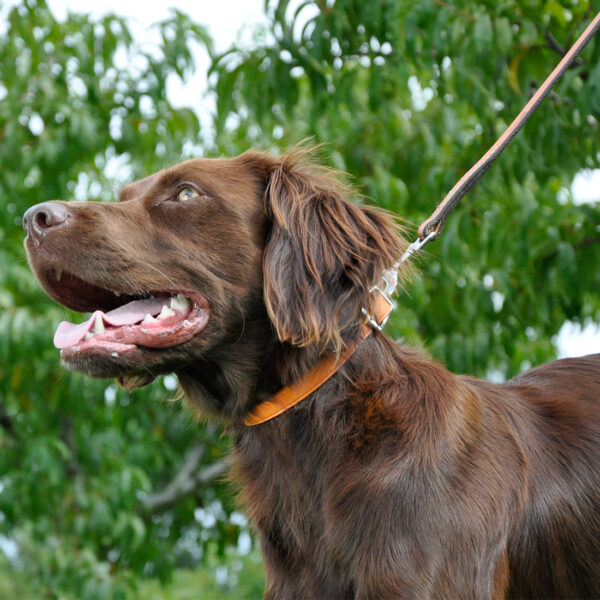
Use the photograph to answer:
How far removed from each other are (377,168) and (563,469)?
8.77 feet

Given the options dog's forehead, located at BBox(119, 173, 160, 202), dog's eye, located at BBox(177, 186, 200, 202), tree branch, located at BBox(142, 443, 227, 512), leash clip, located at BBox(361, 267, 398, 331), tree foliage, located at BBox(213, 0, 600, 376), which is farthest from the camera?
tree branch, located at BBox(142, 443, 227, 512)

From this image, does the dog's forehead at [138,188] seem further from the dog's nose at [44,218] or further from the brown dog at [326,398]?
the dog's nose at [44,218]

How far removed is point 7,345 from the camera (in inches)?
186

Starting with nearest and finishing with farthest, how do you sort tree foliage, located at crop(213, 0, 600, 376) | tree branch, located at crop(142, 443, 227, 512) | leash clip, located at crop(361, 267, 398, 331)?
1. leash clip, located at crop(361, 267, 398, 331)
2. tree foliage, located at crop(213, 0, 600, 376)
3. tree branch, located at crop(142, 443, 227, 512)

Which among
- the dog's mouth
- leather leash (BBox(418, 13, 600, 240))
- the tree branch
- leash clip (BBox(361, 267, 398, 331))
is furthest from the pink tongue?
the tree branch

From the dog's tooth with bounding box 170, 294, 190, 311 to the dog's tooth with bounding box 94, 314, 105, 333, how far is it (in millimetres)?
232

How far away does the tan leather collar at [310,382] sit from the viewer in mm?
2646

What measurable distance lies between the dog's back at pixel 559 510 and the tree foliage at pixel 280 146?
4.28 feet

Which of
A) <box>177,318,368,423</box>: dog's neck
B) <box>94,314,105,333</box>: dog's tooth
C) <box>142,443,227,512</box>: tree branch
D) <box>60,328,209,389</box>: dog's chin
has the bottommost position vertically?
<box>142,443,227,512</box>: tree branch

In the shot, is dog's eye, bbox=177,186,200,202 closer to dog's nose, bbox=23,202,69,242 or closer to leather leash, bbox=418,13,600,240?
dog's nose, bbox=23,202,69,242

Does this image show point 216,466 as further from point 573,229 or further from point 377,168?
point 573,229

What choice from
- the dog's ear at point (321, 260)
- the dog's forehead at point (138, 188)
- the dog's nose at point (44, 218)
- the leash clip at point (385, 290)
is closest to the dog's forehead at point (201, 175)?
the dog's forehead at point (138, 188)

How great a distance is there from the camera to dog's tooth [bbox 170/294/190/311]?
9.03 feet

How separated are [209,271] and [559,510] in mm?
1315
